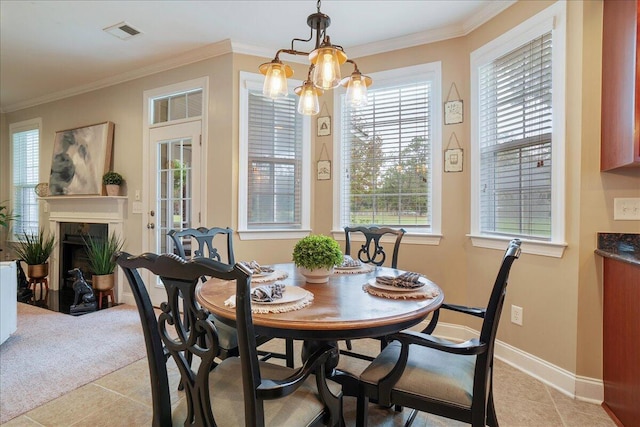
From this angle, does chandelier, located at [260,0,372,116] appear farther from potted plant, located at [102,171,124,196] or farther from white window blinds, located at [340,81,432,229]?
potted plant, located at [102,171,124,196]

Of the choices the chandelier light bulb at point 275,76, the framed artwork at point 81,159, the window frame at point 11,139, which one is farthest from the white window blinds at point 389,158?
the window frame at point 11,139

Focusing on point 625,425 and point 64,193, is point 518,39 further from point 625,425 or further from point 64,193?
point 64,193

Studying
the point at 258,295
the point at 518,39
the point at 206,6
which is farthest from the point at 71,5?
the point at 518,39

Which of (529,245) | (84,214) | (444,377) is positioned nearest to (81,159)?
(84,214)

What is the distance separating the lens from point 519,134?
2.41 metres

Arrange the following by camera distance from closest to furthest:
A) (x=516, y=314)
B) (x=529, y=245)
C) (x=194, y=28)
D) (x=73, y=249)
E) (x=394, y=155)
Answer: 1. (x=529, y=245)
2. (x=516, y=314)
3. (x=194, y=28)
4. (x=394, y=155)
5. (x=73, y=249)

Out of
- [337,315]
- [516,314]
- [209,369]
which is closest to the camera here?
[209,369]

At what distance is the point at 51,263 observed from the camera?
4.53 m

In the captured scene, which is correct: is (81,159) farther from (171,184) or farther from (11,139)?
(11,139)

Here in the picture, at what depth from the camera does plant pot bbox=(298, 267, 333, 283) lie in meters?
1.67

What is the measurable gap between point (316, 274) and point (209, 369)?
0.76m

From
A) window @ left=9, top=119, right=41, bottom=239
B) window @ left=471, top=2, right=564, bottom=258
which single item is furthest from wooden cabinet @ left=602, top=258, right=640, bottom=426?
window @ left=9, top=119, right=41, bottom=239

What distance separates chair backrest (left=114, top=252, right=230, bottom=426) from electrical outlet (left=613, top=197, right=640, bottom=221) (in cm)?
223

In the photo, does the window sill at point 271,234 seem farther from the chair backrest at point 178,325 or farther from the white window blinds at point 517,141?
the chair backrest at point 178,325
